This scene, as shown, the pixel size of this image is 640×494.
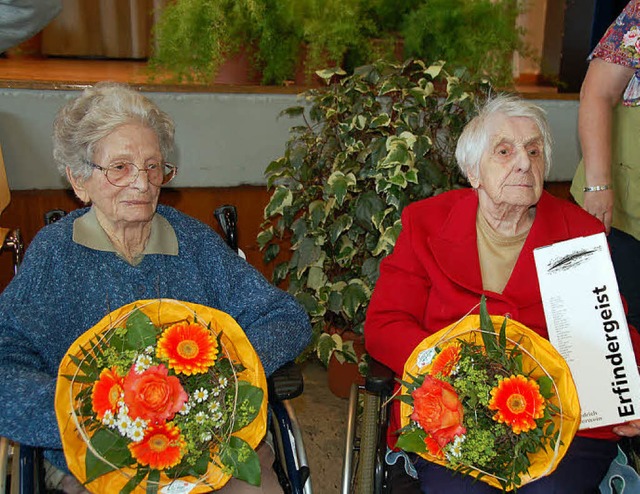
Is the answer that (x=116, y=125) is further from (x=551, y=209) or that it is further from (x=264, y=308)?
(x=551, y=209)

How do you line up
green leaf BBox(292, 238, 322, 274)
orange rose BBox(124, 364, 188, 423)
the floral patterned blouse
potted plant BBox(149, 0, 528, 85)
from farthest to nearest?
1. potted plant BBox(149, 0, 528, 85)
2. green leaf BBox(292, 238, 322, 274)
3. the floral patterned blouse
4. orange rose BBox(124, 364, 188, 423)

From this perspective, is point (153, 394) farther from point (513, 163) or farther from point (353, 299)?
point (353, 299)

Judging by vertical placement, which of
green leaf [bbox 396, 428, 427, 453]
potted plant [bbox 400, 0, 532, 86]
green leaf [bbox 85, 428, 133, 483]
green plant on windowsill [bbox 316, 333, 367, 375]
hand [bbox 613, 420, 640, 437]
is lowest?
green plant on windowsill [bbox 316, 333, 367, 375]

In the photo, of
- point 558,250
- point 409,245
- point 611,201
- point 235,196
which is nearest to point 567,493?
point 558,250

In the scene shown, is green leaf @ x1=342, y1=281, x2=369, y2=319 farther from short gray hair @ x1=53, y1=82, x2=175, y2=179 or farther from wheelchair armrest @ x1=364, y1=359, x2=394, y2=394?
short gray hair @ x1=53, y1=82, x2=175, y2=179

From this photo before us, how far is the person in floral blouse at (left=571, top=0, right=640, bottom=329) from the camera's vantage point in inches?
92.4

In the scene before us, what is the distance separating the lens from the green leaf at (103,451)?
4.95ft

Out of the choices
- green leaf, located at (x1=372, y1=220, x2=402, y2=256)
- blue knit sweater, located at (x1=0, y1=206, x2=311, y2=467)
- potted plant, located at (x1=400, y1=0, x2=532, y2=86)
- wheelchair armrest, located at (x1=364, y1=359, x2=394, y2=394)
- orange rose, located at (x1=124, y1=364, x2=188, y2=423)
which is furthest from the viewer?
potted plant, located at (x1=400, y1=0, x2=532, y2=86)

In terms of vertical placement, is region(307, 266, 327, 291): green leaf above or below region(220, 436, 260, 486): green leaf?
below

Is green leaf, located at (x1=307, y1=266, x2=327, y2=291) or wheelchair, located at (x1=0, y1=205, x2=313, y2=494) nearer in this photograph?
wheelchair, located at (x1=0, y1=205, x2=313, y2=494)

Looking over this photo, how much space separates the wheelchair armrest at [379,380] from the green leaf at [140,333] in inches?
24.8

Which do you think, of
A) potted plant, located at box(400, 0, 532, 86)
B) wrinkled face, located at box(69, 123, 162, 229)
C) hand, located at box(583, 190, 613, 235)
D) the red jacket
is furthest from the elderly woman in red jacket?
potted plant, located at box(400, 0, 532, 86)

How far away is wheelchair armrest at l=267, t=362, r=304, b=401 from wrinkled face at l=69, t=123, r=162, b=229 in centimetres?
56

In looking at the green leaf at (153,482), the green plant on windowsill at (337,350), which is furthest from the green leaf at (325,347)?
the green leaf at (153,482)
